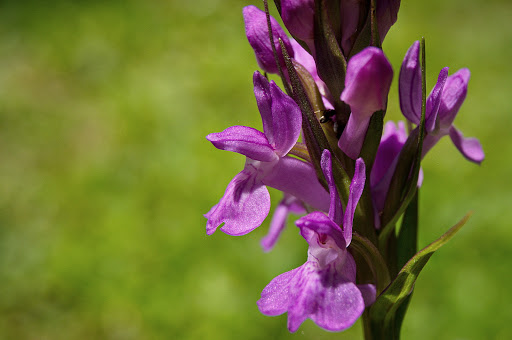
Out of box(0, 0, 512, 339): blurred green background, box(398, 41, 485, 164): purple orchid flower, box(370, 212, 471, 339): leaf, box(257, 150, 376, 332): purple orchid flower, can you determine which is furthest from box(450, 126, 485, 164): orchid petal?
box(0, 0, 512, 339): blurred green background

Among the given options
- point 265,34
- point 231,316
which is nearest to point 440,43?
point 231,316

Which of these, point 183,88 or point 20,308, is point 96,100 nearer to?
point 183,88

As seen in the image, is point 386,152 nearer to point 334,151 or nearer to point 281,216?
point 334,151

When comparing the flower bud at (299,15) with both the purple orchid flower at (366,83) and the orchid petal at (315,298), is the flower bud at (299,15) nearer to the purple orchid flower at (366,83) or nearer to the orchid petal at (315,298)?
the purple orchid flower at (366,83)

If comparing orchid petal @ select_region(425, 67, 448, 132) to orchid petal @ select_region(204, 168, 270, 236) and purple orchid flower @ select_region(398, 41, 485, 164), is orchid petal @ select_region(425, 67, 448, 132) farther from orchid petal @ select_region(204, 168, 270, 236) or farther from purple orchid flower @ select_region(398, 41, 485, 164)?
orchid petal @ select_region(204, 168, 270, 236)

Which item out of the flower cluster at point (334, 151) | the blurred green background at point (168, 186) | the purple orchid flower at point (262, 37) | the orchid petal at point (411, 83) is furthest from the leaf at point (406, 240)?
the blurred green background at point (168, 186)

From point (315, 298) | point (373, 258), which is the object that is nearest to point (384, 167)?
point (373, 258)
